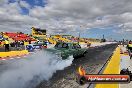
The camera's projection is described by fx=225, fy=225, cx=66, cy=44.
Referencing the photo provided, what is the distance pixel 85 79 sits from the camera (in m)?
4.77

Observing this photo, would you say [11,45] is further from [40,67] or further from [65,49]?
[40,67]

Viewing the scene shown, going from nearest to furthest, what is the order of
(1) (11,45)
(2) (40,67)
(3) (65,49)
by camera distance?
(2) (40,67), (3) (65,49), (1) (11,45)

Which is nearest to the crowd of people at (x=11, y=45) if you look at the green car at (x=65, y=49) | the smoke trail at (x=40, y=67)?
the green car at (x=65, y=49)

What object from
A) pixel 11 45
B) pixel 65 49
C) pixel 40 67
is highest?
pixel 65 49

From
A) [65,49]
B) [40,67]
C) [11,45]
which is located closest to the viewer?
[40,67]

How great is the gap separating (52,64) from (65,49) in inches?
109

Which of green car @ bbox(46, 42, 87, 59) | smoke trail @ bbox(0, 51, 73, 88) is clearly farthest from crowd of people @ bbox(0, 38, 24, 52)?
smoke trail @ bbox(0, 51, 73, 88)

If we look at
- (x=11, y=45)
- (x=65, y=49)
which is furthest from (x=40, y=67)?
(x=11, y=45)

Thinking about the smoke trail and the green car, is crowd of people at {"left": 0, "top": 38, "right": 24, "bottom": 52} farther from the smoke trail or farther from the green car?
the smoke trail

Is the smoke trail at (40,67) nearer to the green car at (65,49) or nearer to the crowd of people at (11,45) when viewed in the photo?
the green car at (65,49)

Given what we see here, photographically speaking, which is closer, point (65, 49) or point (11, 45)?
point (65, 49)

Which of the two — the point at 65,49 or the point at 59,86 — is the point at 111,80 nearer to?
the point at 59,86

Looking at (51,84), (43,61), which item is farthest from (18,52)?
(51,84)

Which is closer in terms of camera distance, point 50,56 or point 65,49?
point 50,56
